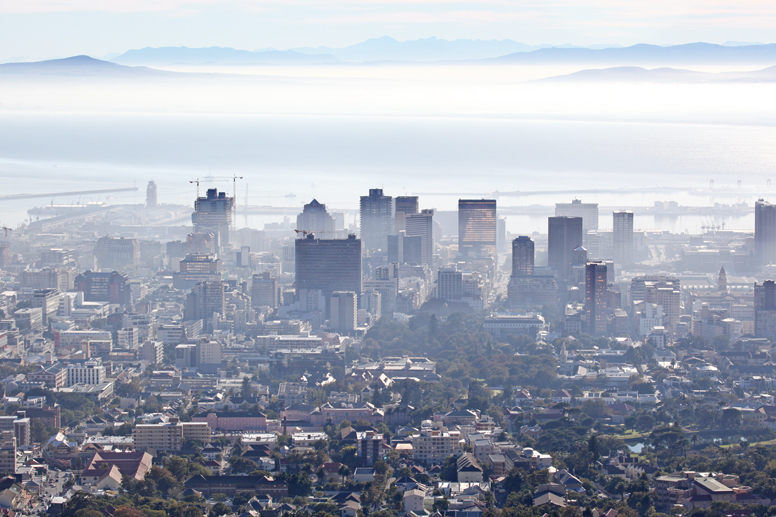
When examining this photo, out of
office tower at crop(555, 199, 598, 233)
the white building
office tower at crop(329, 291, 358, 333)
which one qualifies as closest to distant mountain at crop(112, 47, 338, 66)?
office tower at crop(555, 199, 598, 233)

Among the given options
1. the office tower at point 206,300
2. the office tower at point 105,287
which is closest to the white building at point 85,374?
the office tower at point 206,300

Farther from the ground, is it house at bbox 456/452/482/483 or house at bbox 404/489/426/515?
house at bbox 456/452/482/483

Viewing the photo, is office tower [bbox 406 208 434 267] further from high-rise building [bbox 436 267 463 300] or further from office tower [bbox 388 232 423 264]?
high-rise building [bbox 436 267 463 300]

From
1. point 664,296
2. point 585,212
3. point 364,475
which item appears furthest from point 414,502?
point 585,212

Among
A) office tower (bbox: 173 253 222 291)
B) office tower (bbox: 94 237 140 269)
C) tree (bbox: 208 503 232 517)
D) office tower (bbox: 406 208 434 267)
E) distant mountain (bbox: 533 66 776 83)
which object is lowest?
tree (bbox: 208 503 232 517)

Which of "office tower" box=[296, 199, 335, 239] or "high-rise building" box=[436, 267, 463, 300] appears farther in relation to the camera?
"office tower" box=[296, 199, 335, 239]

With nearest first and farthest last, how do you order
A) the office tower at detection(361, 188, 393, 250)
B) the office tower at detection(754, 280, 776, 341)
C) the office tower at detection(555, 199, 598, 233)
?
1. the office tower at detection(754, 280, 776, 341)
2. the office tower at detection(361, 188, 393, 250)
3. the office tower at detection(555, 199, 598, 233)

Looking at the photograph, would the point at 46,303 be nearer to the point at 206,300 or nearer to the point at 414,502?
the point at 206,300

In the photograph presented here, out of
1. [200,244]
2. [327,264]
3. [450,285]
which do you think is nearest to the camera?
[327,264]
